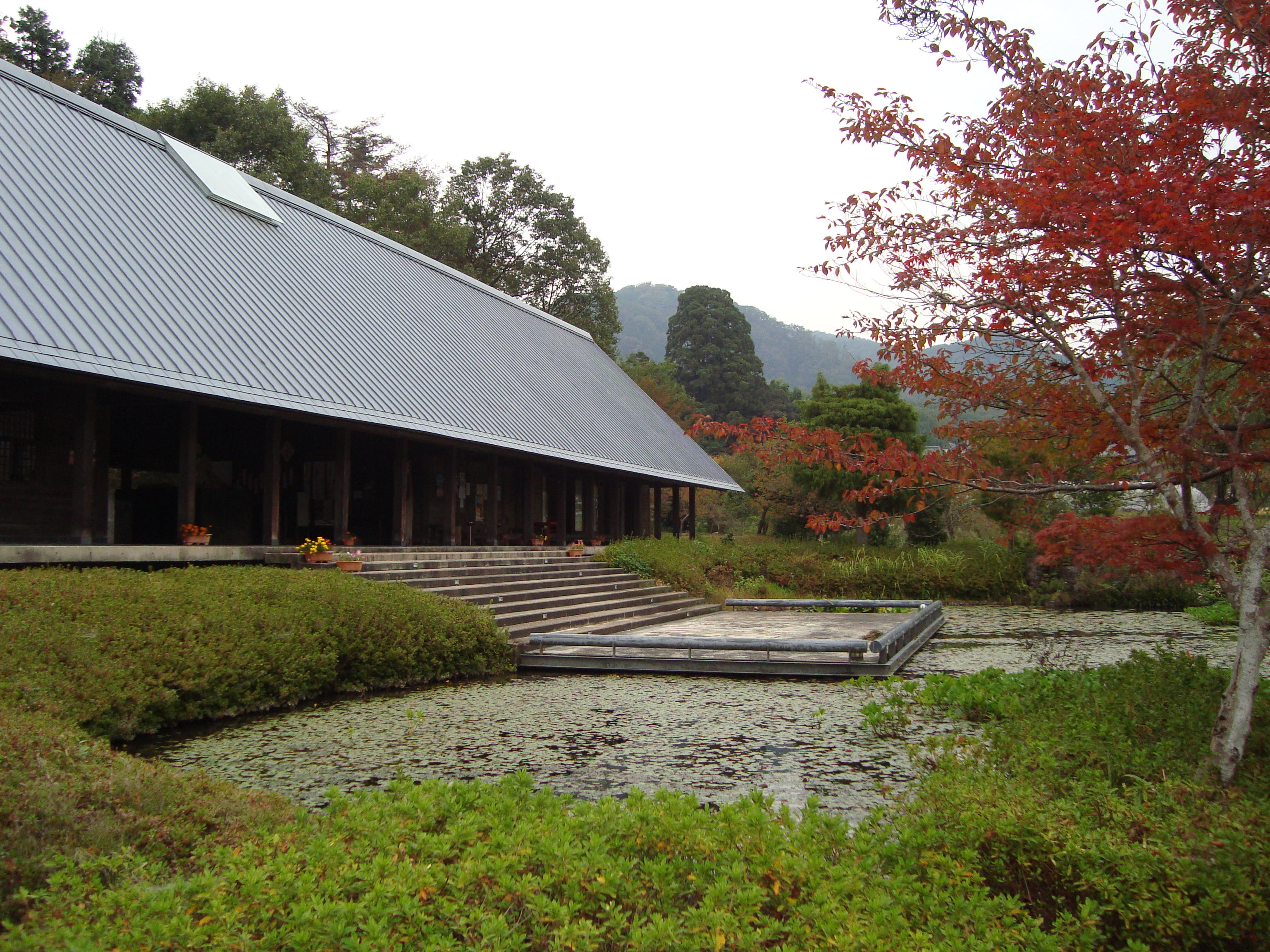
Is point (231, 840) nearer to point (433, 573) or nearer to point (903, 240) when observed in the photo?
point (903, 240)

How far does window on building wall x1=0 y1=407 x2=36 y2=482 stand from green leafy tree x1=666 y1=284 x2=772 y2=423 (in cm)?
4503

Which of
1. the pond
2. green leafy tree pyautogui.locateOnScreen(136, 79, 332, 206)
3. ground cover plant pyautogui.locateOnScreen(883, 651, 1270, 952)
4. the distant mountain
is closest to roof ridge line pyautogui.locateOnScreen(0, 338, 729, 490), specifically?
the pond

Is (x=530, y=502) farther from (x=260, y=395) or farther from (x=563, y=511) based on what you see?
(x=260, y=395)

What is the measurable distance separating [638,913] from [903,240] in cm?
492

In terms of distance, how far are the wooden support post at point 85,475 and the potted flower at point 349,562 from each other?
9.26 ft

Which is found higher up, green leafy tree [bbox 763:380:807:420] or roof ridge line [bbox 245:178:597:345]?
green leafy tree [bbox 763:380:807:420]

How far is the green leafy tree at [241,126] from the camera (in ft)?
101

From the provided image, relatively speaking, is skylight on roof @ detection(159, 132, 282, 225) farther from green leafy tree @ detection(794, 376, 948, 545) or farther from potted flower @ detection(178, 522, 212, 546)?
green leafy tree @ detection(794, 376, 948, 545)

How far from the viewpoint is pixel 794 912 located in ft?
10.3

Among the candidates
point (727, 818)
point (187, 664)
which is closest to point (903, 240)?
point (727, 818)

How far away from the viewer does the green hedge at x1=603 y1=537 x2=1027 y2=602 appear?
74.5ft

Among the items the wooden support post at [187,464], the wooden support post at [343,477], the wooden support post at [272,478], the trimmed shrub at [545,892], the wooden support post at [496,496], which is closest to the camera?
the trimmed shrub at [545,892]

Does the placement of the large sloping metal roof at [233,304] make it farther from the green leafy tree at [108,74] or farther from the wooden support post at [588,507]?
the green leafy tree at [108,74]

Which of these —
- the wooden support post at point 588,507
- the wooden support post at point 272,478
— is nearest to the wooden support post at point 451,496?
the wooden support post at point 272,478
